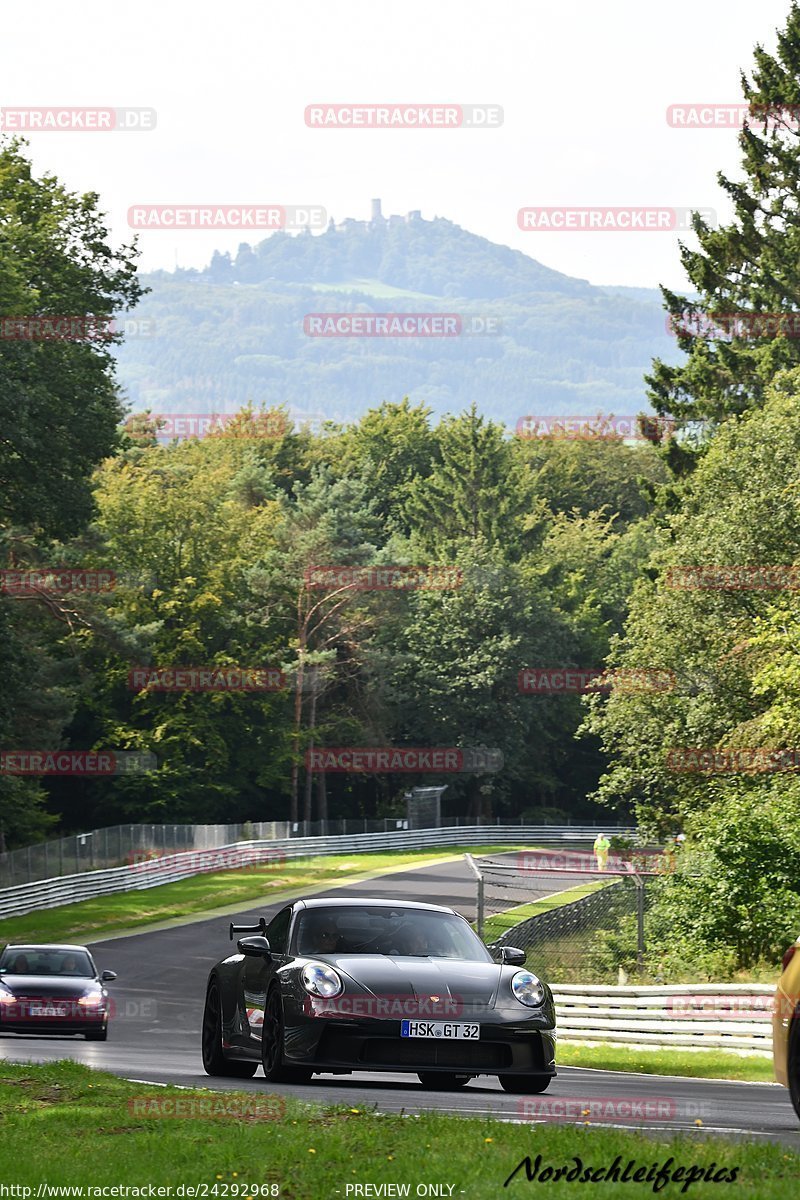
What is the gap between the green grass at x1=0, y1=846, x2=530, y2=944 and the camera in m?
48.2

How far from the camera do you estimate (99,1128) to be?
9.88 metres

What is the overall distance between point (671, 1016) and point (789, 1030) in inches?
556

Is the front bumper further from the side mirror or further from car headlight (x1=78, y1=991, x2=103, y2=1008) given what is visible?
car headlight (x1=78, y1=991, x2=103, y2=1008)

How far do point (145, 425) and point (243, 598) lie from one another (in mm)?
19718

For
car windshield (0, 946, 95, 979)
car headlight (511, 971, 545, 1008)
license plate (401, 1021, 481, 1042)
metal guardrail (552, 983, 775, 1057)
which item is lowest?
metal guardrail (552, 983, 775, 1057)

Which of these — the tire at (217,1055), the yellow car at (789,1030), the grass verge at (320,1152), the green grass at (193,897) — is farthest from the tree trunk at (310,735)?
the yellow car at (789,1030)

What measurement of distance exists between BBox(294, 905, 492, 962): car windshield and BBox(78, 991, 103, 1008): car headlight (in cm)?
963

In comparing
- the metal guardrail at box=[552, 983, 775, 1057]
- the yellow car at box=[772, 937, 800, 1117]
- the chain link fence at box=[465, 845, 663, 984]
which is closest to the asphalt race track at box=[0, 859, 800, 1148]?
the yellow car at box=[772, 937, 800, 1117]

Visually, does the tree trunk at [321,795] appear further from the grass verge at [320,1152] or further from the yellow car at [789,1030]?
the yellow car at [789,1030]

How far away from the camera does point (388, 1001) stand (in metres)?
12.4

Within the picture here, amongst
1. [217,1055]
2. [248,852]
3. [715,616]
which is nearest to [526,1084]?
[217,1055]

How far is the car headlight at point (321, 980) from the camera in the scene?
41.0 ft

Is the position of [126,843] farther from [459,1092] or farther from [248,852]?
[459,1092]

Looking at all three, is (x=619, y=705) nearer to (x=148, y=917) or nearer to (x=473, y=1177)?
(x=148, y=917)
